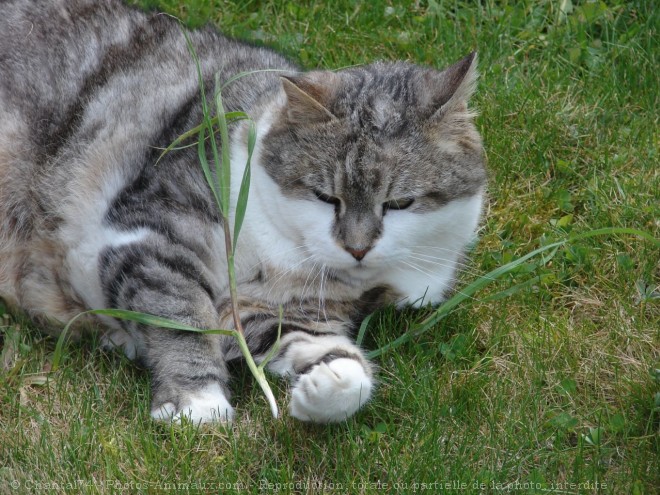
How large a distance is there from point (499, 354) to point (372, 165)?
0.83 m

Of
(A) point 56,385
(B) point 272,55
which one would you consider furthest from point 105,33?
(A) point 56,385

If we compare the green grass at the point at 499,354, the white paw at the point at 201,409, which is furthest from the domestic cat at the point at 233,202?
the green grass at the point at 499,354

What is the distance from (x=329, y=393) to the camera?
2.73 meters

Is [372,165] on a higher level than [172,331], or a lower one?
higher

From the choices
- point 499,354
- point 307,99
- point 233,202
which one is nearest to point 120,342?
point 233,202

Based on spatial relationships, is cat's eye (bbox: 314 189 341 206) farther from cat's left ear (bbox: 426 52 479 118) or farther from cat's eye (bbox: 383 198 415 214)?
cat's left ear (bbox: 426 52 479 118)

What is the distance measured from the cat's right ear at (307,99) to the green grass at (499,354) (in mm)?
760

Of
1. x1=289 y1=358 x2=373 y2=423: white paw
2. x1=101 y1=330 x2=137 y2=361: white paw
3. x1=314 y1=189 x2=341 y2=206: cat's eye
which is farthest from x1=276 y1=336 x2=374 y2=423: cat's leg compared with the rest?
x1=101 y1=330 x2=137 y2=361: white paw

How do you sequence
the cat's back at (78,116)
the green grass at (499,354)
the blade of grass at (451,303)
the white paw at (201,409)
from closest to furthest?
the green grass at (499,354) → the white paw at (201,409) → the blade of grass at (451,303) → the cat's back at (78,116)

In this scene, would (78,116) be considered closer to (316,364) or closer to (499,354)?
(316,364)

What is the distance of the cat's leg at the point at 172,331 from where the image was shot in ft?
9.44

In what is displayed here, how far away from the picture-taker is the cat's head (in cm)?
294

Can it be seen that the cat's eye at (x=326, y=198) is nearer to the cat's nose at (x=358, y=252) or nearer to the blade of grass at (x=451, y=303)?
the cat's nose at (x=358, y=252)

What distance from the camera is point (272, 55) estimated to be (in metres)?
3.77
